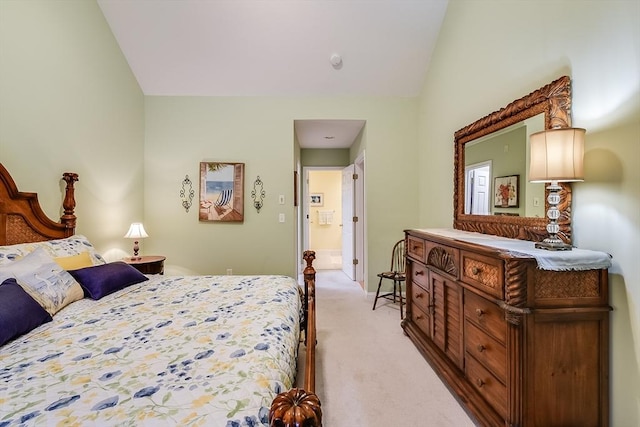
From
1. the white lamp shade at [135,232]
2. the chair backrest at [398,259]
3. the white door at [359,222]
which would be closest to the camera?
the white lamp shade at [135,232]

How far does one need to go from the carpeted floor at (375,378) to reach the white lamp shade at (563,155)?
1.49 meters

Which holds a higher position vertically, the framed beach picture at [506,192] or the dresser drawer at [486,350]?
the framed beach picture at [506,192]

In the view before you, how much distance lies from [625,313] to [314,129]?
12.8 ft

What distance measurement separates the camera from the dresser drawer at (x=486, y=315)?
159cm

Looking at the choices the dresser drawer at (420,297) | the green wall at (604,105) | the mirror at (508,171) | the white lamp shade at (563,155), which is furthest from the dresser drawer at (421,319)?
the white lamp shade at (563,155)

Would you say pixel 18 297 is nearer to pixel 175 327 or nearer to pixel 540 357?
pixel 175 327

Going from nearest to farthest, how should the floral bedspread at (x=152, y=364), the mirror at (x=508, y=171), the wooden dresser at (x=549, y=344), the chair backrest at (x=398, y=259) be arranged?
1. the floral bedspread at (x=152, y=364)
2. the wooden dresser at (x=549, y=344)
3. the mirror at (x=508, y=171)
4. the chair backrest at (x=398, y=259)

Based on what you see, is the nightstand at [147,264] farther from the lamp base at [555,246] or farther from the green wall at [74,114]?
the lamp base at [555,246]

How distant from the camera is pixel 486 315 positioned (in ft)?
5.65

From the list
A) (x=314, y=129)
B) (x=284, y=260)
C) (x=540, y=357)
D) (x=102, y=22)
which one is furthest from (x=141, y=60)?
(x=540, y=357)

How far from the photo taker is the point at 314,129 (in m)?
4.57

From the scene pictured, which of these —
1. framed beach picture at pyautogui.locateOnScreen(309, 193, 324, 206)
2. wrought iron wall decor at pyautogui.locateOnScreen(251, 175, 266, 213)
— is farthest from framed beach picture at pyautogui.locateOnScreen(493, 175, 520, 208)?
framed beach picture at pyautogui.locateOnScreen(309, 193, 324, 206)

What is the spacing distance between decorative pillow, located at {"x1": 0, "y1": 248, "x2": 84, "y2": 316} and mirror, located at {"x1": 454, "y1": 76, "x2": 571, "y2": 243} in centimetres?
289

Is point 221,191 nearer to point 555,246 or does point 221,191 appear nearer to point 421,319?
point 421,319
